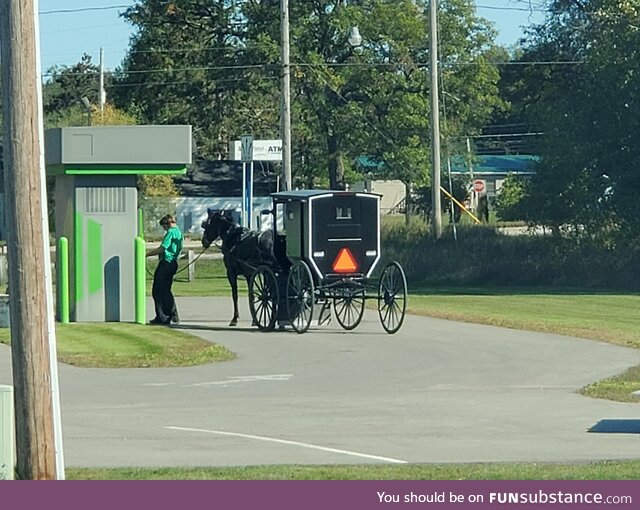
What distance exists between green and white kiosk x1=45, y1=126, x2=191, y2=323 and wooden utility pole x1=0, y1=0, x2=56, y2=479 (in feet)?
47.3

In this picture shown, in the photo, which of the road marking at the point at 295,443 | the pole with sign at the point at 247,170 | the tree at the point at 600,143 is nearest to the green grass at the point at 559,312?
the tree at the point at 600,143

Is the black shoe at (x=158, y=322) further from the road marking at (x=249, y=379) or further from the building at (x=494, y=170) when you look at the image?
the building at (x=494, y=170)

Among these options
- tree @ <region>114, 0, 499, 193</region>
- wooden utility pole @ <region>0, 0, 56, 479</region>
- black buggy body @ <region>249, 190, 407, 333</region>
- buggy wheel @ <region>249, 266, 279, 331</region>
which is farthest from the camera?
tree @ <region>114, 0, 499, 193</region>

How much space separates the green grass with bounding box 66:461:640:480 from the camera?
10406mm

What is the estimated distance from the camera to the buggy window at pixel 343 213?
23.1m

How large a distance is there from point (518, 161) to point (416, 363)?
74.4 m

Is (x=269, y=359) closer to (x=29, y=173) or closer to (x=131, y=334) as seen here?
A: (x=131, y=334)

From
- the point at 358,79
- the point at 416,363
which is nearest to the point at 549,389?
the point at 416,363

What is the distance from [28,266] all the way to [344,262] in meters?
13.3

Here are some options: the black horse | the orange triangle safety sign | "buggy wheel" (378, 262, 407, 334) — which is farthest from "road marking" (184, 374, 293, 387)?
the black horse

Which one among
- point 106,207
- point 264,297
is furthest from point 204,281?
point 264,297

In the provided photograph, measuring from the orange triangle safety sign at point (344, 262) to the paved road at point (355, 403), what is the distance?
1137mm

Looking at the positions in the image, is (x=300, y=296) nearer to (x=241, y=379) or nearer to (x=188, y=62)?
(x=241, y=379)

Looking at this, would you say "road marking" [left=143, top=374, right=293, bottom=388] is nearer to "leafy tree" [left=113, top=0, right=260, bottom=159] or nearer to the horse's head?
the horse's head
